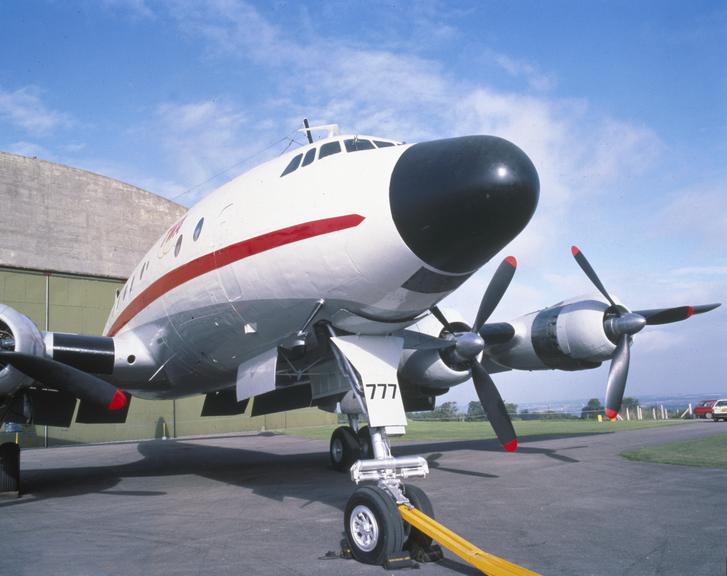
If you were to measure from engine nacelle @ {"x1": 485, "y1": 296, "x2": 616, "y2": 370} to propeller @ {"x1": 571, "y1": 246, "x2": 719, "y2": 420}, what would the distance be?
0.15 m

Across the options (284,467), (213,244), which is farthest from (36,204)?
(213,244)

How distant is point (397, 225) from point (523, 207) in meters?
1.23

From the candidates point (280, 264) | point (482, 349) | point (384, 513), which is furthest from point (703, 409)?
point (384, 513)

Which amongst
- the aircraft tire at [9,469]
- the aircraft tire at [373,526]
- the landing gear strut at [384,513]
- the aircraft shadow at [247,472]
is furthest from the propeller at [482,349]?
the aircraft tire at [9,469]

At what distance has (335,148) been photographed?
25.2ft

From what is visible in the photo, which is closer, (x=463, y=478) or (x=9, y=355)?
(x=9, y=355)

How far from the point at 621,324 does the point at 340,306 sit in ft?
25.7

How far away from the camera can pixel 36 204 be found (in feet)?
94.3

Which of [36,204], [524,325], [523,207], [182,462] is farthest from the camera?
[36,204]

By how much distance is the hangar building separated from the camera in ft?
90.0

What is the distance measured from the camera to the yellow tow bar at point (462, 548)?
15.7 feet

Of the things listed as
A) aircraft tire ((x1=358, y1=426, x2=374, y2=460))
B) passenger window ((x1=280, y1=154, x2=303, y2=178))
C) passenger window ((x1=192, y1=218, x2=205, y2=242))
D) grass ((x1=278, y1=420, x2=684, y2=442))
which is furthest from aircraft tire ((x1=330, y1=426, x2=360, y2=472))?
grass ((x1=278, y1=420, x2=684, y2=442))

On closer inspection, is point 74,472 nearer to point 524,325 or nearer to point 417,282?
point 524,325

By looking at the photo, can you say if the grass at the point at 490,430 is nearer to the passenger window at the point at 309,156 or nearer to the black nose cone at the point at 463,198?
the passenger window at the point at 309,156
